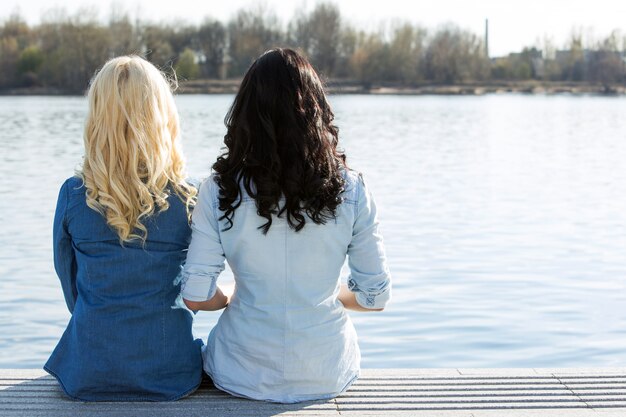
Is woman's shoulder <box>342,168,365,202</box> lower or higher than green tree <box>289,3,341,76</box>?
lower

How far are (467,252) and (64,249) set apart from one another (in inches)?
261

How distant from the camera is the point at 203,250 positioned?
9.16 ft

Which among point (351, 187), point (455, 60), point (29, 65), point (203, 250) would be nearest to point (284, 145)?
point (351, 187)

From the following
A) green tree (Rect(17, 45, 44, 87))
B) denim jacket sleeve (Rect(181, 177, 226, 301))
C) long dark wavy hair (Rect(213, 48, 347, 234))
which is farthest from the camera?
green tree (Rect(17, 45, 44, 87))

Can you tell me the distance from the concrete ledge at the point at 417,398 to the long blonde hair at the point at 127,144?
530 mm

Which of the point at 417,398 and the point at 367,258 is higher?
the point at 367,258

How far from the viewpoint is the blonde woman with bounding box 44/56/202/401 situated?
111 inches

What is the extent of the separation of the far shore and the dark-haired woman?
189 ft

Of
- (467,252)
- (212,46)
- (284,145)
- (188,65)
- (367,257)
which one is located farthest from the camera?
(212,46)

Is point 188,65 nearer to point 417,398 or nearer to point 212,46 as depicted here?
point 212,46

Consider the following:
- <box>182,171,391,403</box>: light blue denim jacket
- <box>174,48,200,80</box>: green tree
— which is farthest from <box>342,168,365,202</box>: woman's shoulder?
<box>174,48,200,80</box>: green tree

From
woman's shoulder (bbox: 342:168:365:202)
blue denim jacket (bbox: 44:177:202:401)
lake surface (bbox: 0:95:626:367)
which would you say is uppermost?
woman's shoulder (bbox: 342:168:365:202)

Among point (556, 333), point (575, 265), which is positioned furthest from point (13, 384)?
point (575, 265)

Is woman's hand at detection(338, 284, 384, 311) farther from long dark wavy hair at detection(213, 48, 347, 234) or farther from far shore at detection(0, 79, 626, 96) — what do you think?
far shore at detection(0, 79, 626, 96)
